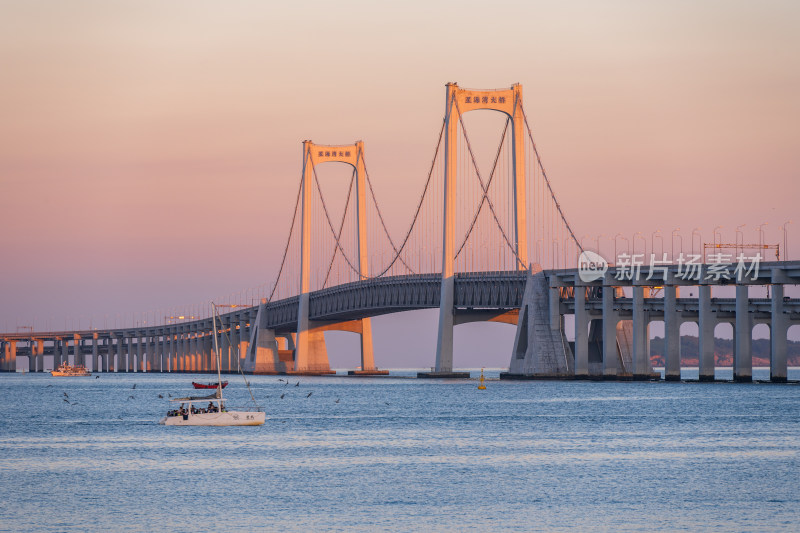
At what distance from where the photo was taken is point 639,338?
92.8 metres

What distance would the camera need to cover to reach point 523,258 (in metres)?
98.5

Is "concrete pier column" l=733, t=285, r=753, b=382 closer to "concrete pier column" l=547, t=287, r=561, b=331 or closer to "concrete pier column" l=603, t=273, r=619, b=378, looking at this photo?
"concrete pier column" l=603, t=273, r=619, b=378

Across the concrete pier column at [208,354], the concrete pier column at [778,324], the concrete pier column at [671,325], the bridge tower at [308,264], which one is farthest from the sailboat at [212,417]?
the concrete pier column at [208,354]

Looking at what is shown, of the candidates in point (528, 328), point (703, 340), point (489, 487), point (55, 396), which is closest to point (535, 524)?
point (489, 487)

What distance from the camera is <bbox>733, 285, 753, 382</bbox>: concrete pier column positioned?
277 ft

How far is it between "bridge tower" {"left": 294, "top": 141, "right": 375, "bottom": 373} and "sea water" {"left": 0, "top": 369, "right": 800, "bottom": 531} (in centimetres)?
5716

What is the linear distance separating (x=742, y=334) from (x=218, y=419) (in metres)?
37.3

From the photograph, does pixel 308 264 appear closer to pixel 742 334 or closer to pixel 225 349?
pixel 225 349

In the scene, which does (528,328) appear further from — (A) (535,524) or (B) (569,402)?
(A) (535,524)

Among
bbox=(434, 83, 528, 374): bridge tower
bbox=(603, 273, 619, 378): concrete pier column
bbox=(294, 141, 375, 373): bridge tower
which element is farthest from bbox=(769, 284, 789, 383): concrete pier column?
bbox=(294, 141, 375, 373): bridge tower

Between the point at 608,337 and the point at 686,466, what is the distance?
50.8m

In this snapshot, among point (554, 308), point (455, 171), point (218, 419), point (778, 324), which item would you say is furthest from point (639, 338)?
point (218, 419)

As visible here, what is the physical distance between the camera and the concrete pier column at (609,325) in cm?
9375

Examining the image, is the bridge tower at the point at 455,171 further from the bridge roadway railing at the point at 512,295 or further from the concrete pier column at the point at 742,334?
the concrete pier column at the point at 742,334
